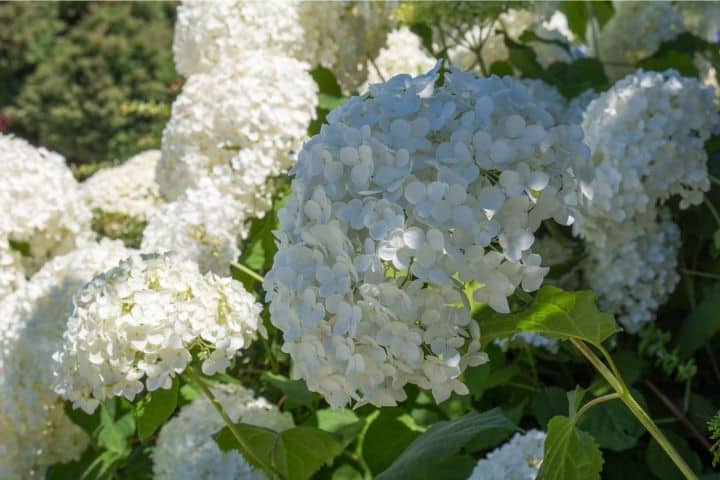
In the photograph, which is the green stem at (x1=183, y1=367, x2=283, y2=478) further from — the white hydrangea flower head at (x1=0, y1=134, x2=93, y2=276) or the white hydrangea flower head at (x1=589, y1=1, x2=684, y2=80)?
the white hydrangea flower head at (x1=589, y1=1, x2=684, y2=80)

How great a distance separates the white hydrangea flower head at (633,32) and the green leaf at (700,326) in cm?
81

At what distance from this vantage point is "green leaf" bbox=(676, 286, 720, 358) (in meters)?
1.74

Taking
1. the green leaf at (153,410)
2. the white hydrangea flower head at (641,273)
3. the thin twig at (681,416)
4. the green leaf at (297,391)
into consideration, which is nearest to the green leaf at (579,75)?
the white hydrangea flower head at (641,273)

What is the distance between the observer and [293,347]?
110cm

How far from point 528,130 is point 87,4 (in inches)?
530

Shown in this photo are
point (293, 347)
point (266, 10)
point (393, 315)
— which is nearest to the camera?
point (393, 315)

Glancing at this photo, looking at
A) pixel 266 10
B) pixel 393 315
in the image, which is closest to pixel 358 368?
pixel 393 315

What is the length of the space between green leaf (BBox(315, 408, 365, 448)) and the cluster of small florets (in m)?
0.92

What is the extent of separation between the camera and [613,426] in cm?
168

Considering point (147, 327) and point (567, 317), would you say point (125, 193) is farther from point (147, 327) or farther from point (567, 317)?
point (567, 317)

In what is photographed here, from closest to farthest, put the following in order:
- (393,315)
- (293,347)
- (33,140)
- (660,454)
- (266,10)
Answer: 1. (393,315)
2. (293,347)
3. (660,454)
4. (266,10)
5. (33,140)

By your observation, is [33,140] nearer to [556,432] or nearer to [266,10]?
[266,10]

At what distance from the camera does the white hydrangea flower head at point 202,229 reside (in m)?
1.87

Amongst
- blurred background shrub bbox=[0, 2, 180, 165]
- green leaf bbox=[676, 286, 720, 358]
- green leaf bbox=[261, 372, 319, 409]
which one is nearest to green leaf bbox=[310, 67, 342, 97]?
green leaf bbox=[261, 372, 319, 409]
